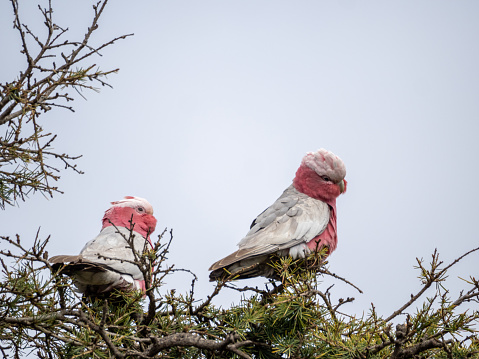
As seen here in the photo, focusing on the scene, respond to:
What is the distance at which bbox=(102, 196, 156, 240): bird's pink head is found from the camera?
18.2 feet

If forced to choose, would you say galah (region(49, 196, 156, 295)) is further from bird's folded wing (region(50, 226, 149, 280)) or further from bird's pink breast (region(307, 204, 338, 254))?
bird's pink breast (region(307, 204, 338, 254))

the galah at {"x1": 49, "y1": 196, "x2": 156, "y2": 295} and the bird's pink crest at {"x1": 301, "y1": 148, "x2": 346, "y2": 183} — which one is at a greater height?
the bird's pink crest at {"x1": 301, "y1": 148, "x2": 346, "y2": 183}

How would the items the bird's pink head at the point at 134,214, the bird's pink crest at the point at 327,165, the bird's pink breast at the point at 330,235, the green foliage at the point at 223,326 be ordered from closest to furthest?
the green foliage at the point at 223,326
the bird's pink breast at the point at 330,235
the bird's pink crest at the point at 327,165
the bird's pink head at the point at 134,214

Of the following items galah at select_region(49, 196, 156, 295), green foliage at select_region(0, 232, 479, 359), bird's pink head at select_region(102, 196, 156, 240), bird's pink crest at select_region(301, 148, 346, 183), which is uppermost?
bird's pink crest at select_region(301, 148, 346, 183)

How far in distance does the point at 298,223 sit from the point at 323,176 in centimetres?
69

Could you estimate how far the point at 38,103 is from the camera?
3.38 m

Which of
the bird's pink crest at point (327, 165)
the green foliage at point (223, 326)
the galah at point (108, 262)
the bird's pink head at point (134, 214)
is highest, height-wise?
the bird's pink crest at point (327, 165)

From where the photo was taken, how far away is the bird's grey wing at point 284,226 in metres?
4.60

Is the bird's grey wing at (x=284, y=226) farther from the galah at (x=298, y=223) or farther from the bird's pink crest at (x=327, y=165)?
the bird's pink crest at (x=327, y=165)

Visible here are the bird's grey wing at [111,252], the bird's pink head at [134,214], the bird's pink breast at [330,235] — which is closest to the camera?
the bird's grey wing at [111,252]

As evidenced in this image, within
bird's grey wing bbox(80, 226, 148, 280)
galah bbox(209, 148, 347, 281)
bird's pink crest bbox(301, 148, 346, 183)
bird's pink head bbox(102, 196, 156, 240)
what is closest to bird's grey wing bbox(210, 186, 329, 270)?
galah bbox(209, 148, 347, 281)

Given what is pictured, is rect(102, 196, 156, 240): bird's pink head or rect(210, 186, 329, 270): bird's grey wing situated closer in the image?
rect(210, 186, 329, 270): bird's grey wing

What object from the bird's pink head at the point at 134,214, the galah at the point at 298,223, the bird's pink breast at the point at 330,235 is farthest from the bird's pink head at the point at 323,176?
the bird's pink head at the point at 134,214

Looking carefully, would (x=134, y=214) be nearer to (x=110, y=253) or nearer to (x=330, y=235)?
(x=110, y=253)
